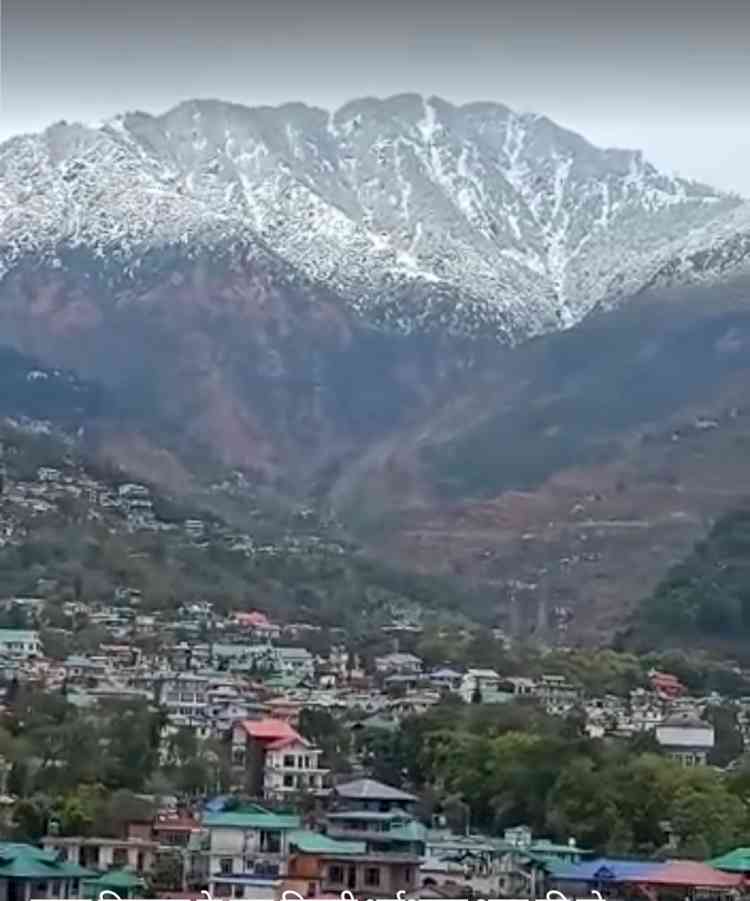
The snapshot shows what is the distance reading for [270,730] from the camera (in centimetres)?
727

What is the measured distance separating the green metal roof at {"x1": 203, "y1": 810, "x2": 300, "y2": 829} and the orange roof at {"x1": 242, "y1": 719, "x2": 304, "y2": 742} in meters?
1.10

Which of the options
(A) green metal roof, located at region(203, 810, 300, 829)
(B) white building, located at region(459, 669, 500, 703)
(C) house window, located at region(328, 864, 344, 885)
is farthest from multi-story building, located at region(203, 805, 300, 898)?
(B) white building, located at region(459, 669, 500, 703)

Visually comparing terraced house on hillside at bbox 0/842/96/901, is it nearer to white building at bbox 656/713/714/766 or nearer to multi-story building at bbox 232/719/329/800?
multi-story building at bbox 232/719/329/800

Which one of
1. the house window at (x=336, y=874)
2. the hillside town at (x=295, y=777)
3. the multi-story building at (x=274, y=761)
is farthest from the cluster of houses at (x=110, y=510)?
the house window at (x=336, y=874)

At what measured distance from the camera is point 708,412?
9898 millimetres

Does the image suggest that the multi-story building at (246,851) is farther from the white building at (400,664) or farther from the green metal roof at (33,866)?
the white building at (400,664)

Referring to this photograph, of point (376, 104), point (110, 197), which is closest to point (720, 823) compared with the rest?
point (376, 104)

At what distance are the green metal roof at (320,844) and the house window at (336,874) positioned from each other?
0.13ft

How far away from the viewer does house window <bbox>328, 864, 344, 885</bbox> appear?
18.2 ft

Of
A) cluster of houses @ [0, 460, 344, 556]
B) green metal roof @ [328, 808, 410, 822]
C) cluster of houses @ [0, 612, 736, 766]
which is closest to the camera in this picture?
green metal roof @ [328, 808, 410, 822]

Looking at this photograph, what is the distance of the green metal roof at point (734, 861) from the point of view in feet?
19.4

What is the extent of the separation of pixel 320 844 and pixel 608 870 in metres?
0.71

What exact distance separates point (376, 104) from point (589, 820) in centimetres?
251

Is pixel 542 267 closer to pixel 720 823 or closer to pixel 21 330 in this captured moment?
pixel 21 330
